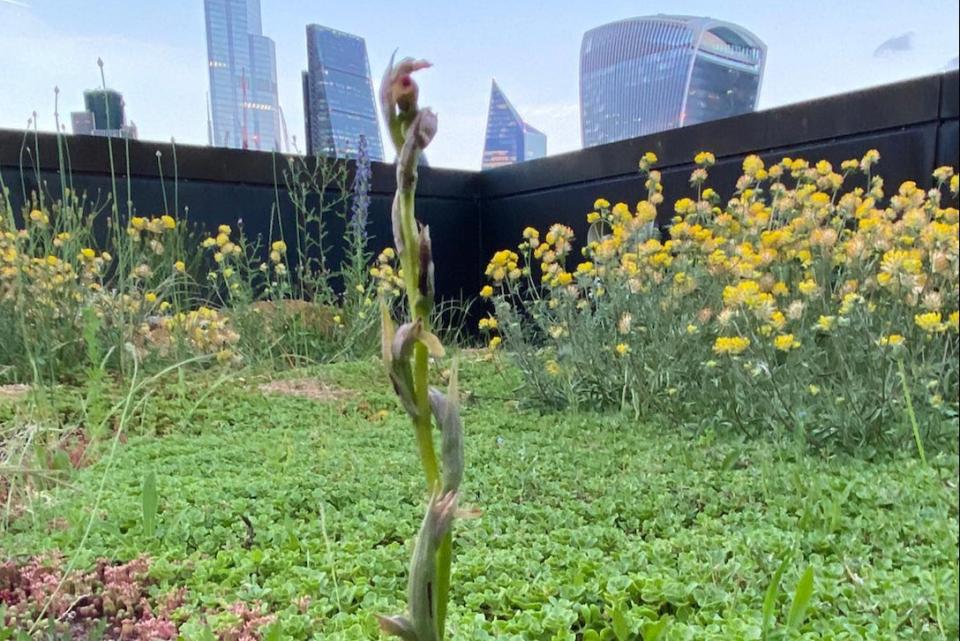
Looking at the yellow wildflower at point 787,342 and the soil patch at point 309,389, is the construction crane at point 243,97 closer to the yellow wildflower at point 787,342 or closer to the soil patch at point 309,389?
the soil patch at point 309,389

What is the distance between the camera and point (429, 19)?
0.89 m

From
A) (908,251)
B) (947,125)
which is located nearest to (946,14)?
(947,125)

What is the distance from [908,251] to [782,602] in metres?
0.54

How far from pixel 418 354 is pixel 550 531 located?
0.94m

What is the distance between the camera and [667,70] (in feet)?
2.70

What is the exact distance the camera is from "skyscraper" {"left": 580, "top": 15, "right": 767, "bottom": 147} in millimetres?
828

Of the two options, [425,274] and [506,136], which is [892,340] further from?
[425,274]

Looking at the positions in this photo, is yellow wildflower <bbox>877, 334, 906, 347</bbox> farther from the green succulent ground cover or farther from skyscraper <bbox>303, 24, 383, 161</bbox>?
skyscraper <bbox>303, 24, 383, 161</bbox>

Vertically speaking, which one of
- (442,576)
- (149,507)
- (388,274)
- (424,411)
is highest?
(388,274)

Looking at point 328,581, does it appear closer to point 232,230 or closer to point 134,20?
point 134,20

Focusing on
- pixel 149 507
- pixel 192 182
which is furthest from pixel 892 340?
pixel 192 182

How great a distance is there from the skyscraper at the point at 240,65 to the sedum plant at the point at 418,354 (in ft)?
2.97

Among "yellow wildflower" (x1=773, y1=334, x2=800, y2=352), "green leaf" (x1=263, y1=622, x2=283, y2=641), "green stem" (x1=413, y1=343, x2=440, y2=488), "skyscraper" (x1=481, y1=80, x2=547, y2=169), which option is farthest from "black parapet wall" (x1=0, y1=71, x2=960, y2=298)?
"green leaf" (x1=263, y1=622, x2=283, y2=641)

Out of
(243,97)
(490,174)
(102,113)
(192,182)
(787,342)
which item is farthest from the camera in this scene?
(192,182)
